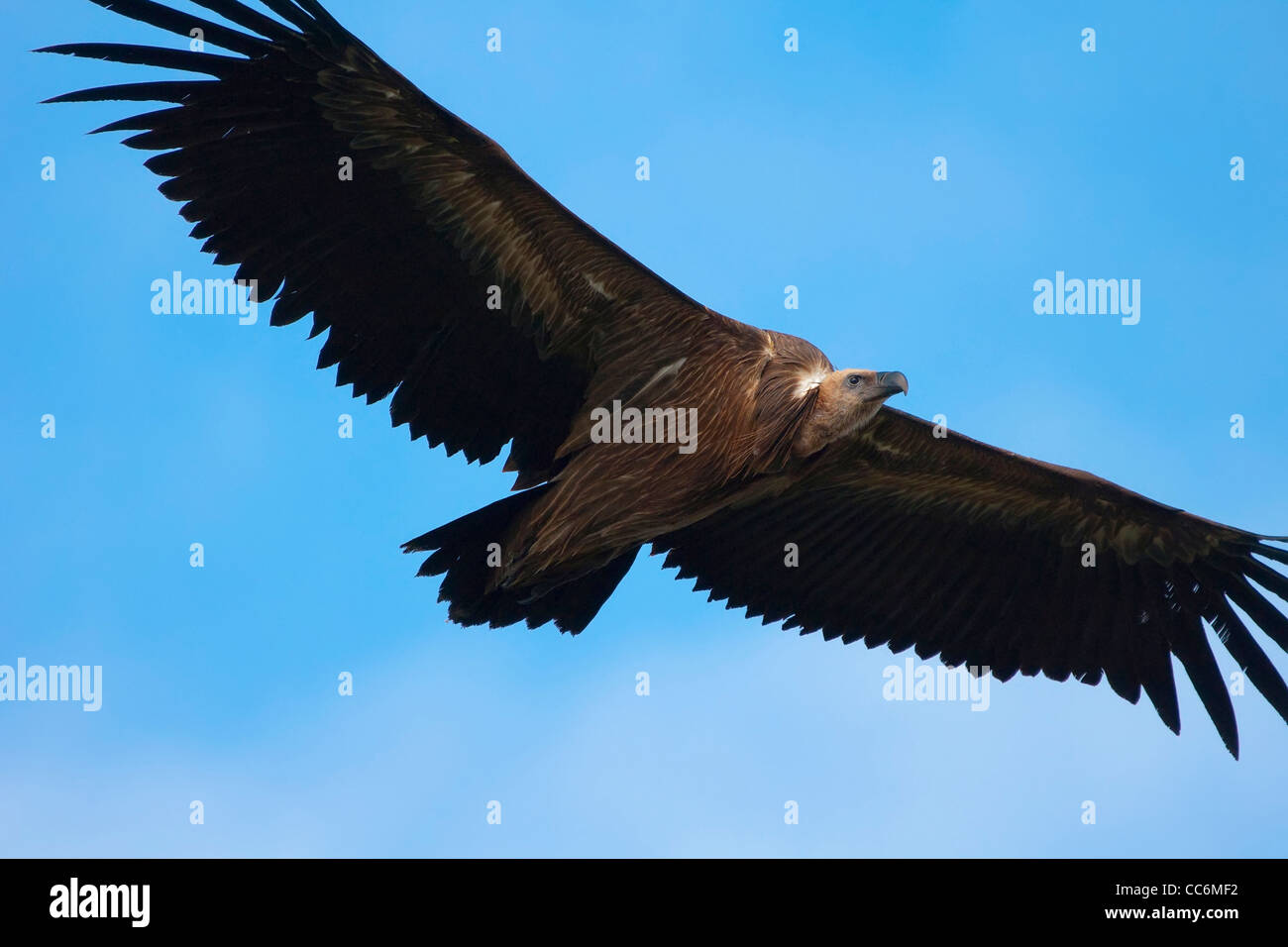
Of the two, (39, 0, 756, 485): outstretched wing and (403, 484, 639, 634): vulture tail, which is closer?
(39, 0, 756, 485): outstretched wing

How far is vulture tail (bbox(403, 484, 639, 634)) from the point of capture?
8.92 meters

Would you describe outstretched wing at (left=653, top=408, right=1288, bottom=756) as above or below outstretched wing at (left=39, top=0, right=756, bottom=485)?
below

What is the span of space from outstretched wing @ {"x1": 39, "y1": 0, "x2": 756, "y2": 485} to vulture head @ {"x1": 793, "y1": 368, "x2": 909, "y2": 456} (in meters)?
0.68

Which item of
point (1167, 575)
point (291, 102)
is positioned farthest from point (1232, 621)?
point (291, 102)

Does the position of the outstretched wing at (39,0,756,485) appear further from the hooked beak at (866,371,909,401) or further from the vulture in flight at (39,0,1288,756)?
the hooked beak at (866,371,909,401)

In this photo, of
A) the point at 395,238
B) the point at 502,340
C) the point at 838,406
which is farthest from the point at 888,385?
the point at 395,238

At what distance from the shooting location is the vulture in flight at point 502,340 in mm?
8570

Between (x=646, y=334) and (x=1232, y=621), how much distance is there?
3.83 metres

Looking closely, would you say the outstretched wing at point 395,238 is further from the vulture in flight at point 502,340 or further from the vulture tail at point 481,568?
the vulture tail at point 481,568

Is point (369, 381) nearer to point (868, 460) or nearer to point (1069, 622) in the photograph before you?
point (868, 460)

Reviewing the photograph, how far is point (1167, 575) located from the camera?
33.8ft

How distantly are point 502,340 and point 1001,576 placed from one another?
3281 mm

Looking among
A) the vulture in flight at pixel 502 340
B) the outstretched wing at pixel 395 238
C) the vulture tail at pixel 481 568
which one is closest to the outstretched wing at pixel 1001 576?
the vulture in flight at pixel 502 340

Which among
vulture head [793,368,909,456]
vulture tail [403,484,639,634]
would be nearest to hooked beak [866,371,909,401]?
vulture head [793,368,909,456]
